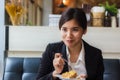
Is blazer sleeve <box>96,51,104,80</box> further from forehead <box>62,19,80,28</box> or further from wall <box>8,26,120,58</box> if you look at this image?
wall <box>8,26,120,58</box>

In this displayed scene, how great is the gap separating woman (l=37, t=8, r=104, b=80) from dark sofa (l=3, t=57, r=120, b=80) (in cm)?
39

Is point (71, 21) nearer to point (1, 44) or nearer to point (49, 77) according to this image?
point (49, 77)

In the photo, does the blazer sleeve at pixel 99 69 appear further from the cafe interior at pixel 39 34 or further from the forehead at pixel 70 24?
the cafe interior at pixel 39 34

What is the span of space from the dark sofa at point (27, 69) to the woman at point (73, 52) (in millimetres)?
389

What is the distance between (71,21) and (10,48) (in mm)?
837

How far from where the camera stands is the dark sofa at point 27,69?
67.9 inches

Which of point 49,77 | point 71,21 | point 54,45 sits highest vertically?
point 71,21

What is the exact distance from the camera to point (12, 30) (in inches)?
75.6

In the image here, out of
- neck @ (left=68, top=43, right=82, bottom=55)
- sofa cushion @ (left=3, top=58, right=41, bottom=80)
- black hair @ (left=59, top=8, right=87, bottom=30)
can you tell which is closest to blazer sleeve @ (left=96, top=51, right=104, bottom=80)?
neck @ (left=68, top=43, right=82, bottom=55)

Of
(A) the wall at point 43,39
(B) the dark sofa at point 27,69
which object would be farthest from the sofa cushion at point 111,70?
(A) the wall at point 43,39

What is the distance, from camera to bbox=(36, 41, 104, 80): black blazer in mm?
1293

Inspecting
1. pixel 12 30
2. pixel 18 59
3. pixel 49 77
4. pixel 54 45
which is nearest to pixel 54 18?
pixel 12 30

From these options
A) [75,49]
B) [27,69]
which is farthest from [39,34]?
[75,49]

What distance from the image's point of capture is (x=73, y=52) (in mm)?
1374
